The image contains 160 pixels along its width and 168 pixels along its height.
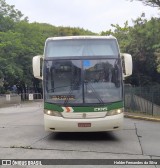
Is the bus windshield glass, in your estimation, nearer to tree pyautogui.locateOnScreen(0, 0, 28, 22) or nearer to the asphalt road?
the asphalt road

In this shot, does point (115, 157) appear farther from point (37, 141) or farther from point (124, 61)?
point (124, 61)

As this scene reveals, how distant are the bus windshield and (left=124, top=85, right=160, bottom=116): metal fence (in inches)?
384

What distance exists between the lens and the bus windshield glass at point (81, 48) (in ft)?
39.3

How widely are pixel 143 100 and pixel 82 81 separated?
39.0 feet

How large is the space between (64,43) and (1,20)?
3968 centimetres

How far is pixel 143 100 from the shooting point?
74.8ft

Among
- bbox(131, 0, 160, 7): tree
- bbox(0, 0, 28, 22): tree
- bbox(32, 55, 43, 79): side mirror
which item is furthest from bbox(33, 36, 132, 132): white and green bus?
bbox(0, 0, 28, 22): tree

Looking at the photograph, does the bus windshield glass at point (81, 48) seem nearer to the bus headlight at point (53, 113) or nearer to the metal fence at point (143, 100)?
the bus headlight at point (53, 113)

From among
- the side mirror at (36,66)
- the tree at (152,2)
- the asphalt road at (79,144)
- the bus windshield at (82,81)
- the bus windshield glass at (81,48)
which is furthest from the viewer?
the tree at (152,2)

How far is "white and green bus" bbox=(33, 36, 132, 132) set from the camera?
11359 millimetres

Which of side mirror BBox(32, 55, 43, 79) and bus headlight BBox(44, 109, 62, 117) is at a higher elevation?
side mirror BBox(32, 55, 43, 79)

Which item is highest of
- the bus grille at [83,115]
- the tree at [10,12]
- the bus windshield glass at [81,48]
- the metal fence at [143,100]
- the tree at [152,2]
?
the tree at [10,12]

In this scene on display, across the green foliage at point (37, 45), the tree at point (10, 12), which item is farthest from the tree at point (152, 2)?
the tree at point (10, 12)

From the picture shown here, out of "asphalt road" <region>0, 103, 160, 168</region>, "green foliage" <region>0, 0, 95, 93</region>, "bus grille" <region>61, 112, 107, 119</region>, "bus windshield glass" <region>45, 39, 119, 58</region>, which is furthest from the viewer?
"green foliage" <region>0, 0, 95, 93</region>
